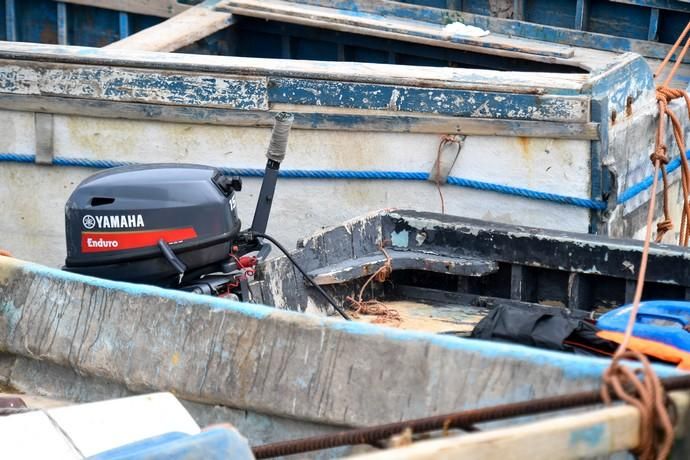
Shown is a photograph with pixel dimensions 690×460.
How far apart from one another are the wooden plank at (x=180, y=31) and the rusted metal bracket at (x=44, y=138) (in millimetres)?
612

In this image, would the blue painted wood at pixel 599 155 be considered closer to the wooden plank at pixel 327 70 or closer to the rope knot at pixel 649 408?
the wooden plank at pixel 327 70

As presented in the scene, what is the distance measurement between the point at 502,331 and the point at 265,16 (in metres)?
3.86

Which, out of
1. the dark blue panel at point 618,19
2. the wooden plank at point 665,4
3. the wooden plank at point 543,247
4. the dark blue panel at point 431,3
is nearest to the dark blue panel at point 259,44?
the dark blue panel at point 431,3

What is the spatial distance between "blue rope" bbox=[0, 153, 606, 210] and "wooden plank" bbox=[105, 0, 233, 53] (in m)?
0.74

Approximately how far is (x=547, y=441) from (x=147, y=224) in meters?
2.03

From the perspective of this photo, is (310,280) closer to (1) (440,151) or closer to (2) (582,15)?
(1) (440,151)

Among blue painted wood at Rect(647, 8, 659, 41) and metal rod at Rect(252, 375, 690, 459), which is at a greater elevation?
blue painted wood at Rect(647, 8, 659, 41)

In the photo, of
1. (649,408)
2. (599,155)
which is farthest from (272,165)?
(649,408)

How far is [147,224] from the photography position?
394 cm

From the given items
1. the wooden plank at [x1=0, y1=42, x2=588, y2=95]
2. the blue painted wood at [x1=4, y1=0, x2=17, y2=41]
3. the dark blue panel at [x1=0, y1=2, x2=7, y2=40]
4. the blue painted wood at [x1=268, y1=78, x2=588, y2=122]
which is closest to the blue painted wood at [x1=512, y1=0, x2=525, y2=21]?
the wooden plank at [x1=0, y1=42, x2=588, y2=95]

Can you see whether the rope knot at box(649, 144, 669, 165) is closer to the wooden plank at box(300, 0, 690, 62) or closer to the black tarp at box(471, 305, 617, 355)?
the black tarp at box(471, 305, 617, 355)

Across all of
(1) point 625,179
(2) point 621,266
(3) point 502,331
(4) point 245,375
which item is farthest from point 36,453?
(1) point 625,179

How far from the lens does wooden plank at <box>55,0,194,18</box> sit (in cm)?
767

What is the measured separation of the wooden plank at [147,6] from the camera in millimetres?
7672
